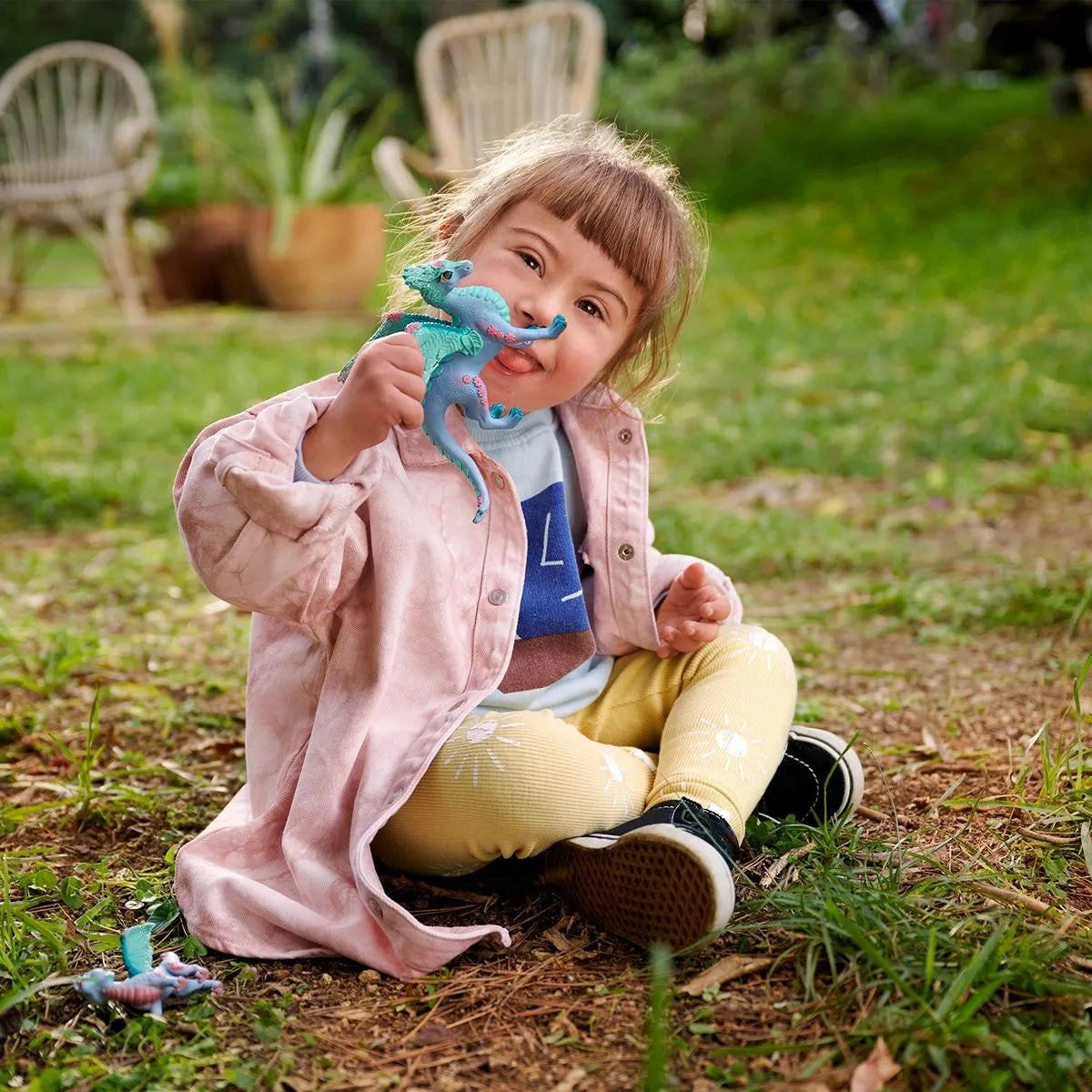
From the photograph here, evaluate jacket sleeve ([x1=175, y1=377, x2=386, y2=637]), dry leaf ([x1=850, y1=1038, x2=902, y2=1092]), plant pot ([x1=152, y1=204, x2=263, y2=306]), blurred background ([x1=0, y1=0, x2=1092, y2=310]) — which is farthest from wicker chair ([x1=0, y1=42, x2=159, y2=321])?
dry leaf ([x1=850, y1=1038, x2=902, y2=1092])

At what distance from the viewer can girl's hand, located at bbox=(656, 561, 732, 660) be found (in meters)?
1.88

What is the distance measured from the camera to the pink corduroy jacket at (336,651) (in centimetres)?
148

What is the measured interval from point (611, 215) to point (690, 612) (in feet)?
1.96

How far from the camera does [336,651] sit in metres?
1.65

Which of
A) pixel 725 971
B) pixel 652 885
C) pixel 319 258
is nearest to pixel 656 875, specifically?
pixel 652 885

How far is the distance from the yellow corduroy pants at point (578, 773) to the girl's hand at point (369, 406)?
15.4 inches

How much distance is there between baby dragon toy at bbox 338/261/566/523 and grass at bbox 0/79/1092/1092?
0.63m

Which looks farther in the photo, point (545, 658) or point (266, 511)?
point (545, 658)

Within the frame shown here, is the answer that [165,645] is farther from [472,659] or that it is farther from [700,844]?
[700,844]

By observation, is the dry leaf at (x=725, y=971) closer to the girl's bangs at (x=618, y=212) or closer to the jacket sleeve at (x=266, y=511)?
the jacket sleeve at (x=266, y=511)

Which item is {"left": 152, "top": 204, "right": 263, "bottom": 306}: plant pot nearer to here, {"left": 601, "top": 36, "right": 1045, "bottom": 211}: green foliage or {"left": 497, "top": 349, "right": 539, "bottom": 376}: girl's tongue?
{"left": 601, "top": 36, "right": 1045, "bottom": 211}: green foliage

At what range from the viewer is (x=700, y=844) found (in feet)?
4.75

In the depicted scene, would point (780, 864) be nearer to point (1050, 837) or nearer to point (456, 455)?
point (1050, 837)

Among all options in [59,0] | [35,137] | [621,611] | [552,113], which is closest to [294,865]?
[621,611]
